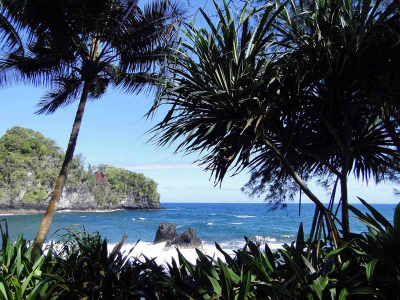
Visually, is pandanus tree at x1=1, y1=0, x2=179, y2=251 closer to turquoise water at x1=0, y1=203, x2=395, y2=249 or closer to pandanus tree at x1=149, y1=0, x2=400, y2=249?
pandanus tree at x1=149, y1=0, x2=400, y2=249

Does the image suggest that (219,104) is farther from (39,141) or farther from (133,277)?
(39,141)

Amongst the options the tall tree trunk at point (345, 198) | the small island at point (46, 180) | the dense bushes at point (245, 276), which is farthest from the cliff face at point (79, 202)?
the tall tree trunk at point (345, 198)

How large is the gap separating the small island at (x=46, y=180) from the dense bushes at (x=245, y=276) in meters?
62.2

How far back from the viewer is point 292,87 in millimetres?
3158

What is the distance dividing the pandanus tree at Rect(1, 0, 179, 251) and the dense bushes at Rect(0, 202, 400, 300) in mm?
2456

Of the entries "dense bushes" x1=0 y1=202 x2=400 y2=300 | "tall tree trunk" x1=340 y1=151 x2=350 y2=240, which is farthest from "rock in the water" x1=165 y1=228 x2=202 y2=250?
"tall tree trunk" x1=340 y1=151 x2=350 y2=240

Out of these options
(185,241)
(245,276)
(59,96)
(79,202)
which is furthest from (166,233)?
(79,202)

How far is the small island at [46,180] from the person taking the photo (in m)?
57.9

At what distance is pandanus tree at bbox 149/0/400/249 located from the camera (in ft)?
9.55

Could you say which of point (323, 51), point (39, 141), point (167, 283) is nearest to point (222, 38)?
point (323, 51)

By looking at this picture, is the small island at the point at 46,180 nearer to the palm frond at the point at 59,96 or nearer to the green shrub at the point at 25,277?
the palm frond at the point at 59,96

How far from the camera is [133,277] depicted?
283 cm

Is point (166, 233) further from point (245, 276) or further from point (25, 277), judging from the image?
point (245, 276)

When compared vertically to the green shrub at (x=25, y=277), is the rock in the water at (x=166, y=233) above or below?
below
